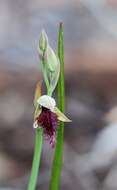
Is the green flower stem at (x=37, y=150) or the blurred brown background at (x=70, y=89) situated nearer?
the green flower stem at (x=37, y=150)

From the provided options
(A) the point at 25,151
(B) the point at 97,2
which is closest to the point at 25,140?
(A) the point at 25,151

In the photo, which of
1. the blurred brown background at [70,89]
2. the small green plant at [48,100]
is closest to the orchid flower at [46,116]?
the small green plant at [48,100]

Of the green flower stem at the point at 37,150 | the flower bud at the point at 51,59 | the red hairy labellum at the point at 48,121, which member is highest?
the flower bud at the point at 51,59

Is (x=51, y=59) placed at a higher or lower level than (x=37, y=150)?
higher

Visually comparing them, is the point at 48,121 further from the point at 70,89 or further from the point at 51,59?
the point at 70,89

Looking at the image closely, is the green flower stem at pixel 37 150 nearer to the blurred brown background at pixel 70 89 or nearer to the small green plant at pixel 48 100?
the small green plant at pixel 48 100

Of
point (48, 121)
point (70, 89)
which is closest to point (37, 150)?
point (48, 121)

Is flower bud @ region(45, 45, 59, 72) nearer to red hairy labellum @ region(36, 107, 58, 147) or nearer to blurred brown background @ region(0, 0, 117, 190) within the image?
red hairy labellum @ region(36, 107, 58, 147)

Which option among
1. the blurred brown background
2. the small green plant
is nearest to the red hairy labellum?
the small green plant

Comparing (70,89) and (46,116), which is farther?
(70,89)
